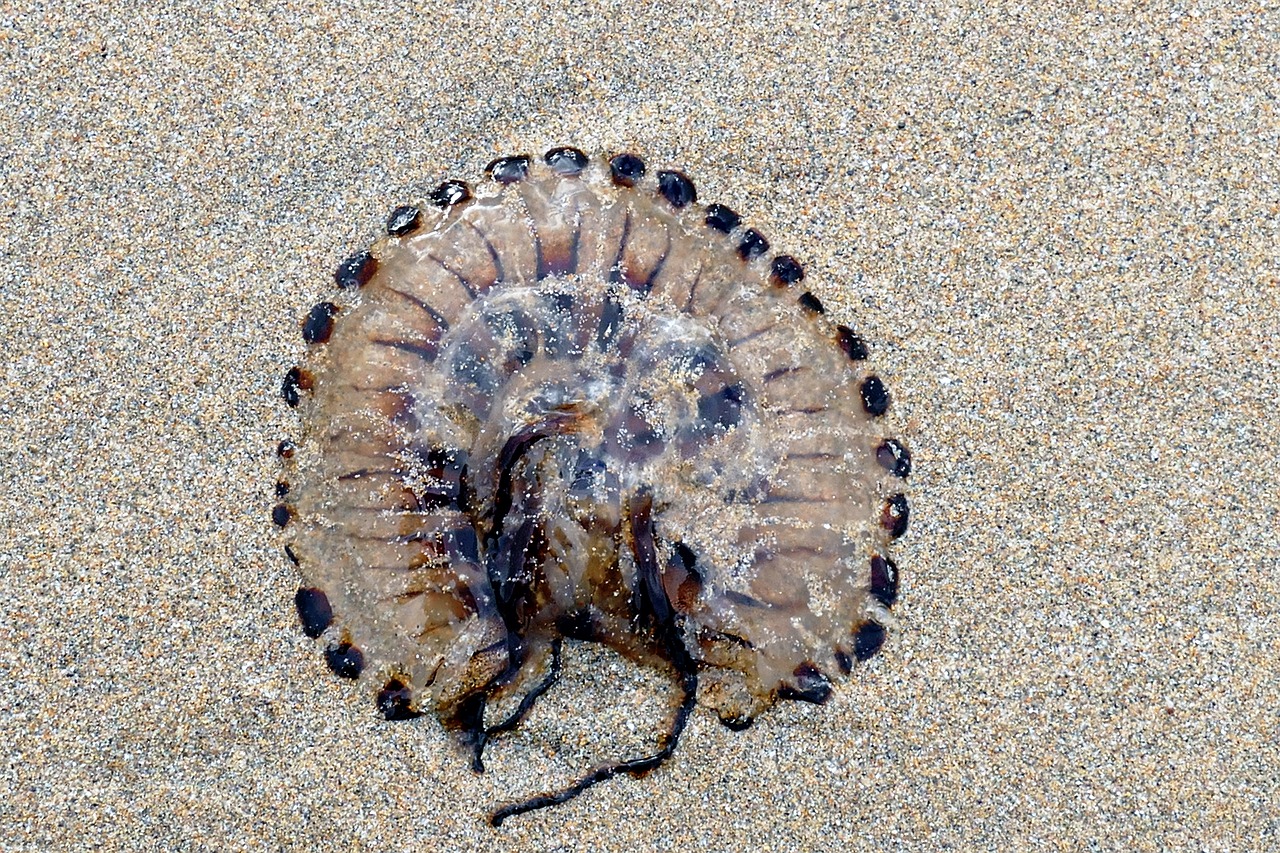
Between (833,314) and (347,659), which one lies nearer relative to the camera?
(347,659)

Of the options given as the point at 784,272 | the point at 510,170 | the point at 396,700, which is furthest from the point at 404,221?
the point at 396,700

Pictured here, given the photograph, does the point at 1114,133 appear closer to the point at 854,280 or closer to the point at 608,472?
the point at 854,280

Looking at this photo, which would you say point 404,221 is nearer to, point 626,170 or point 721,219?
point 626,170

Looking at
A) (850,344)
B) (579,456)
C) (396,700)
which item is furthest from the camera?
(850,344)

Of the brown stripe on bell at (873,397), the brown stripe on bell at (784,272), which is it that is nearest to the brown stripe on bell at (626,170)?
the brown stripe on bell at (784,272)

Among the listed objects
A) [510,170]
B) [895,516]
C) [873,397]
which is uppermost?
[510,170]

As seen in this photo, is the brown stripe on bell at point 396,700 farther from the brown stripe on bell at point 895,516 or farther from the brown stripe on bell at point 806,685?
the brown stripe on bell at point 895,516

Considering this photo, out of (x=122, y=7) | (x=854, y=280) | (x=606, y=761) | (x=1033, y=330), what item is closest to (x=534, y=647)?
(x=606, y=761)

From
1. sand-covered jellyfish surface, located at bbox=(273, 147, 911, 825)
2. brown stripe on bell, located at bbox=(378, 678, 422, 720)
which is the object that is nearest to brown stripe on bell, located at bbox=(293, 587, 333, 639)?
sand-covered jellyfish surface, located at bbox=(273, 147, 911, 825)
